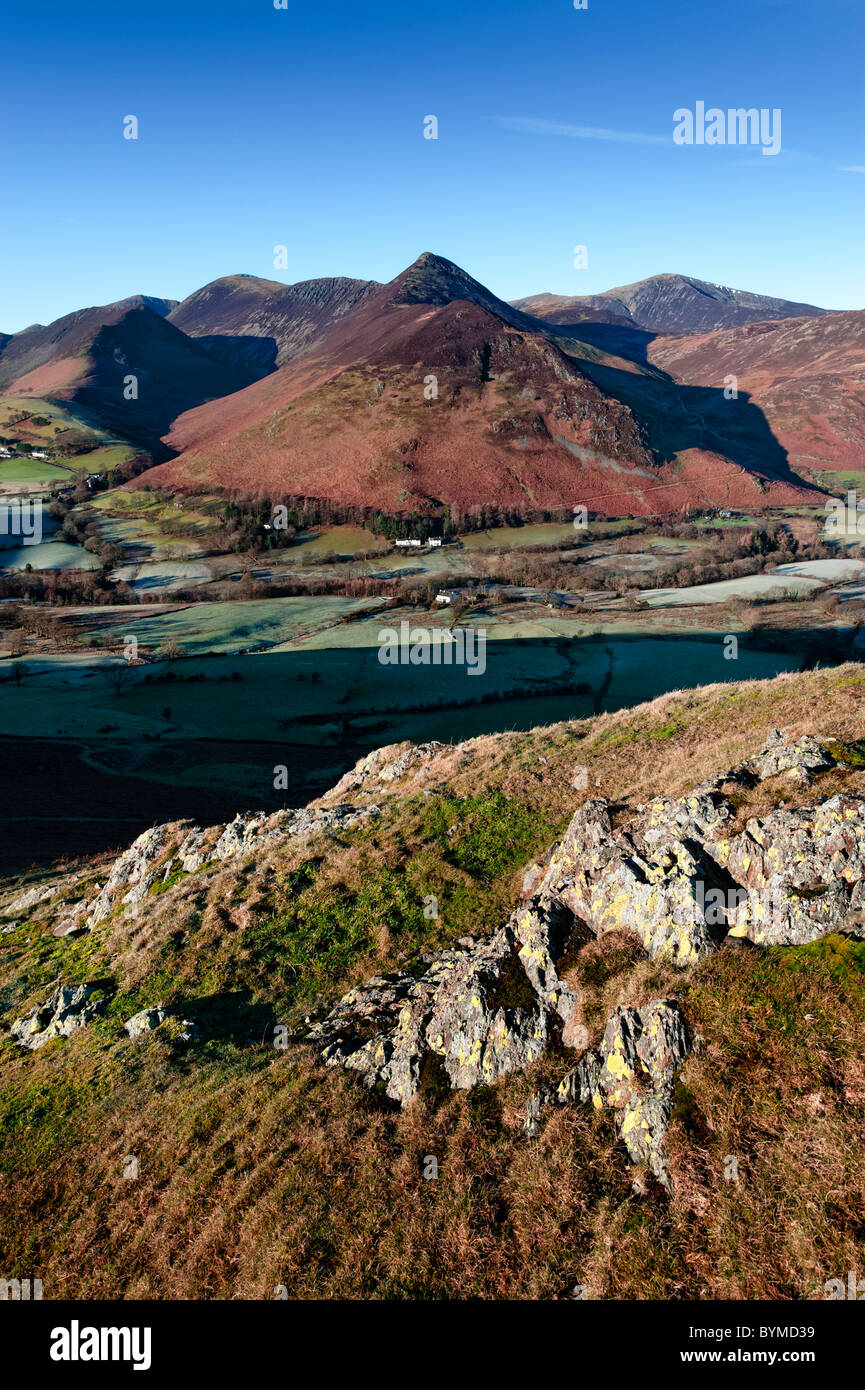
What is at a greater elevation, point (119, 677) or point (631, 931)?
point (119, 677)

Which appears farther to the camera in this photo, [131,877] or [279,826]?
[131,877]

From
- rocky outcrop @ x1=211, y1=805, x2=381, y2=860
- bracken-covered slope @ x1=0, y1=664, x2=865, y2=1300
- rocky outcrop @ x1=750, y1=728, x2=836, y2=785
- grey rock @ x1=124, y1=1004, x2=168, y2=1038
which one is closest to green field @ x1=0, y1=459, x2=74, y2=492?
rocky outcrop @ x1=211, y1=805, x2=381, y2=860

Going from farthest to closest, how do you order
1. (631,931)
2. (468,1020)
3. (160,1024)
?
(160,1024) < (631,931) < (468,1020)

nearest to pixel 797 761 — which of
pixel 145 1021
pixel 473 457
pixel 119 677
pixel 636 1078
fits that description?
pixel 636 1078

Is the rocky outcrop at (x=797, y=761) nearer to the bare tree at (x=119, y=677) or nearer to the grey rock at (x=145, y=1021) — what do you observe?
the grey rock at (x=145, y=1021)

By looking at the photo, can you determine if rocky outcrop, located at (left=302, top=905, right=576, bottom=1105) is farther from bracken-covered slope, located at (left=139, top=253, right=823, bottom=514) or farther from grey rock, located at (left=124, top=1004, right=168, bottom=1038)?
bracken-covered slope, located at (left=139, top=253, right=823, bottom=514)

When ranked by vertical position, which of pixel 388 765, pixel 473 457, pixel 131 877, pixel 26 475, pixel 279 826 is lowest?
pixel 131 877

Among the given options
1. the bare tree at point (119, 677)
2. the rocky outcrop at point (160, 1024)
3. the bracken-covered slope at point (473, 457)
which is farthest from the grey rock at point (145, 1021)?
the bracken-covered slope at point (473, 457)

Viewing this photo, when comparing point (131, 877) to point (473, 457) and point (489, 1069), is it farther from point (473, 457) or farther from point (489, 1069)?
point (473, 457)
